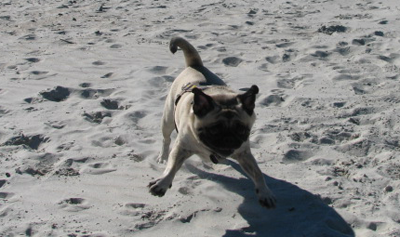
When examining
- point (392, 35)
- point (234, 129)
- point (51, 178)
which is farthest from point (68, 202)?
point (392, 35)

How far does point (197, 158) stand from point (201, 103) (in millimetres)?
1222

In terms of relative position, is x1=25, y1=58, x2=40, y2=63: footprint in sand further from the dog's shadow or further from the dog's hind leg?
the dog's shadow

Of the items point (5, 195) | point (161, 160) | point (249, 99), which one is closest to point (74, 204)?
point (5, 195)

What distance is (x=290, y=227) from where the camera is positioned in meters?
4.11

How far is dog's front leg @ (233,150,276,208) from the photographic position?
4219mm

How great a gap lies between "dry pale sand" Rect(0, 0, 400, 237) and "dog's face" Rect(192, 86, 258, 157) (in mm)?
568

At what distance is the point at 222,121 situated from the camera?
13.5 ft

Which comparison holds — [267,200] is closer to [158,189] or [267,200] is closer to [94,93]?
[158,189]

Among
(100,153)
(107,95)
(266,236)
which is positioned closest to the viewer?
(266,236)

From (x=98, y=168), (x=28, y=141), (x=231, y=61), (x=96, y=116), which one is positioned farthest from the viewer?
(x=231, y=61)

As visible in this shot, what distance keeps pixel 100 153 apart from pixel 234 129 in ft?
5.73

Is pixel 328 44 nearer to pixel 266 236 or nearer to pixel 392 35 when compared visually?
pixel 392 35

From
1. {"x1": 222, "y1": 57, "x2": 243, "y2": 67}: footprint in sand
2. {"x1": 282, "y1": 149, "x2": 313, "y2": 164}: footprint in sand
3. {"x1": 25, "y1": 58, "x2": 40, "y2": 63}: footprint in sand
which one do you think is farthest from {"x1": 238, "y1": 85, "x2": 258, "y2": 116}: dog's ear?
{"x1": 25, "y1": 58, "x2": 40, "y2": 63}: footprint in sand

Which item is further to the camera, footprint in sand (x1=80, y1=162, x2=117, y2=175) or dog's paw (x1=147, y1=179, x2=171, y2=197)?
Answer: footprint in sand (x1=80, y1=162, x2=117, y2=175)
